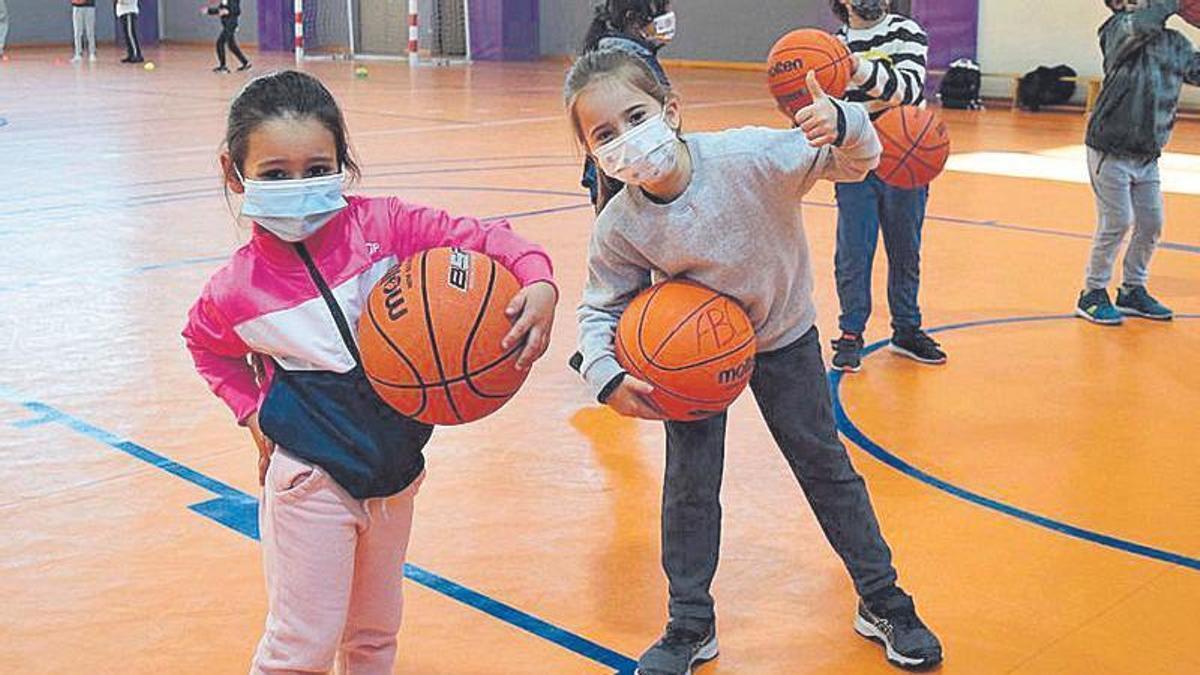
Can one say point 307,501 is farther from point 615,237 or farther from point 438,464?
point 438,464

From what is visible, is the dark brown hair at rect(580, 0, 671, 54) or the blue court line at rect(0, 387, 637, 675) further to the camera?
the dark brown hair at rect(580, 0, 671, 54)

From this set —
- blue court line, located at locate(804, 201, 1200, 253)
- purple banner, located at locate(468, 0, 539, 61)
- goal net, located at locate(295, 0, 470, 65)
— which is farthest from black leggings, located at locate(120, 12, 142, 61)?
blue court line, located at locate(804, 201, 1200, 253)

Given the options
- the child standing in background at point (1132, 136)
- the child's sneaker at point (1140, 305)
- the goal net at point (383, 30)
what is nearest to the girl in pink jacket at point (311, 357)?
the child standing in background at point (1132, 136)

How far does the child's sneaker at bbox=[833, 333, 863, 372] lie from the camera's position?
5852mm

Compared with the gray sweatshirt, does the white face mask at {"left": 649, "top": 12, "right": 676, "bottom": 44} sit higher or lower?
higher

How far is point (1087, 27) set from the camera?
52.7ft

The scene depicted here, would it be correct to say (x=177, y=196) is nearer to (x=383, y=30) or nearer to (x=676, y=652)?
(x=676, y=652)

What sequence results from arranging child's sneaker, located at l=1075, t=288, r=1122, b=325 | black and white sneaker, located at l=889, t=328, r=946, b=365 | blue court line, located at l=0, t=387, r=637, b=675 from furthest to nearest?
child's sneaker, located at l=1075, t=288, r=1122, b=325 < black and white sneaker, located at l=889, t=328, r=946, b=365 < blue court line, located at l=0, t=387, r=637, b=675

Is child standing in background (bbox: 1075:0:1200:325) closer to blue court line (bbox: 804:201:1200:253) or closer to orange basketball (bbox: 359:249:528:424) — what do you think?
blue court line (bbox: 804:201:1200:253)

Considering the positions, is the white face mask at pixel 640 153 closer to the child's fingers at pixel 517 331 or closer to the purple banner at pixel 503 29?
the child's fingers at pixel 517 331

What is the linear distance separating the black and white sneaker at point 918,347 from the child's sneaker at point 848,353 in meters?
0.21

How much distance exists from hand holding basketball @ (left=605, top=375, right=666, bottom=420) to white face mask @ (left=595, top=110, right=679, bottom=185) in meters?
0.42

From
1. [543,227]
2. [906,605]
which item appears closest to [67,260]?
[543,227]

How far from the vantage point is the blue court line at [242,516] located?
11.3ft
